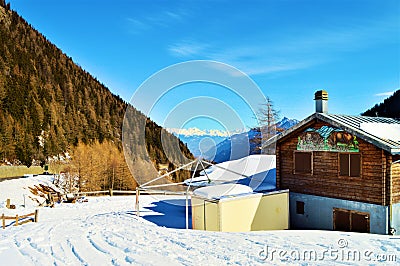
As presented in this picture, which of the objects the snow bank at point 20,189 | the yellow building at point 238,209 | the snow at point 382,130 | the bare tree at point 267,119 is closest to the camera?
the snow at point 382,130

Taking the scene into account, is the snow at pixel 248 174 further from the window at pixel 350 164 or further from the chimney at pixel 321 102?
the chimney at pixel 321 102

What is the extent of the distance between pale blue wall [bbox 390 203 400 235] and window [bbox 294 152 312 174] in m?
3.08

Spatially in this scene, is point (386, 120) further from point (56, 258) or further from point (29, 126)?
point (29, 126)

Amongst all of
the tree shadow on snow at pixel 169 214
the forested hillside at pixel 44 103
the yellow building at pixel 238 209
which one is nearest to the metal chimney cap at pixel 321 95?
the yellow building at pixel 238 209

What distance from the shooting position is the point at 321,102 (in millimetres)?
12609

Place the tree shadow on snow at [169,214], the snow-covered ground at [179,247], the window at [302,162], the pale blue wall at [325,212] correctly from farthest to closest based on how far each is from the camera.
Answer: the tree shadow on snow at [169,214], the window at [302,162], the pale blue wall at [325,212], the snow-covered ground at [179,247]

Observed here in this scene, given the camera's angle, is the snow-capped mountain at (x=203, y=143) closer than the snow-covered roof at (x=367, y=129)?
No

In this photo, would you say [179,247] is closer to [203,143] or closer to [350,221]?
[203,143]

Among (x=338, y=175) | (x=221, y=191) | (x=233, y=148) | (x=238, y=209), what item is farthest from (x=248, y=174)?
(x=338, y=175)

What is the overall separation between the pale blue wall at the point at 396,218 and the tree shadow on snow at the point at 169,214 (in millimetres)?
7017

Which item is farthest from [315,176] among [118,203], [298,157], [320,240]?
[118,203]

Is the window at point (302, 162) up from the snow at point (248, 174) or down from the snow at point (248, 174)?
up

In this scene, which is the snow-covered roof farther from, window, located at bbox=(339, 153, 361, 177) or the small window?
the small window

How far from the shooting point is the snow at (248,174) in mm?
14380
